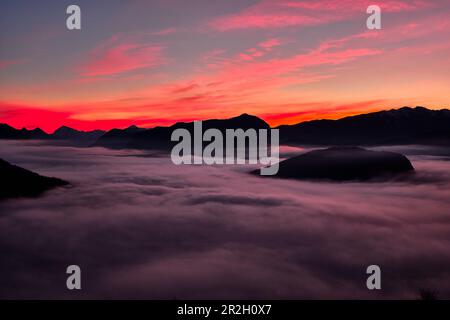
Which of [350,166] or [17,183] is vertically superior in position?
[350,166]

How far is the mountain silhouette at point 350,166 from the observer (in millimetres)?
148125

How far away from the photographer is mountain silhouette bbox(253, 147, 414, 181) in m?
148

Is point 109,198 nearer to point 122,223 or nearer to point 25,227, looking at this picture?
point 122,223

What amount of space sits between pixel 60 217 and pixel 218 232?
146 ft

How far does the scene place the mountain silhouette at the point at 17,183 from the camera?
82625 mm

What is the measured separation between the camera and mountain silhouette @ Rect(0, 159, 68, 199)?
271 feet

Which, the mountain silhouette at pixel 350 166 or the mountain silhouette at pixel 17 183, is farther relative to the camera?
the mountain silhouette at pixel 350 166

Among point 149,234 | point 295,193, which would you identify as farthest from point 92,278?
point 295,193

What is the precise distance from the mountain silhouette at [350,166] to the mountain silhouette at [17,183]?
110 metres

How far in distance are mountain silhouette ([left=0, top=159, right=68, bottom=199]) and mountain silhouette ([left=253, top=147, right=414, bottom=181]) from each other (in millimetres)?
110262

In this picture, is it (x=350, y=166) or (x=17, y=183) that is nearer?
(x=17, y=183)

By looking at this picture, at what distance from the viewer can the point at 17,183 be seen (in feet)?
282

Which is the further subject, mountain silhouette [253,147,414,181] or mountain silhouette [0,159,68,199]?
mountain silhouette [253,147,414,181]

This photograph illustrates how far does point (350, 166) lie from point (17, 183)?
134m
